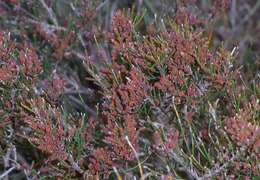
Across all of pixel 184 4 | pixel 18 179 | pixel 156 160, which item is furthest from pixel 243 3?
pixel 18 179

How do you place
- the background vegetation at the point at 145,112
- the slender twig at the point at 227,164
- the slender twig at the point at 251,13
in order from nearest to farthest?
the slender twig at the point at 227,164, the background vegetation at the point at 145,112, the slender twig at the point at 251,13

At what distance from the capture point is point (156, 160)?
104 inches

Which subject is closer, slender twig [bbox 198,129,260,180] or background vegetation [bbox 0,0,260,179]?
slender twig [bbox 198,129,260,180]

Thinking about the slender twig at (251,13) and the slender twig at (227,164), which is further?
the slender twig at (251,13)

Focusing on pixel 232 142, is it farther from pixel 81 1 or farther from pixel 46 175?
pixel 81 1

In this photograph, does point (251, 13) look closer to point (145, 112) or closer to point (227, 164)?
point (145, 112)

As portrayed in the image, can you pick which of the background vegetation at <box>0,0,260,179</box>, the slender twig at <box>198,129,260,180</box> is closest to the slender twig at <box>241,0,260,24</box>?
the background vegetation at <box>0,0,260,179</box>

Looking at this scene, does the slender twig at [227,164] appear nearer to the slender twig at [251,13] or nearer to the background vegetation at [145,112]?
the background vegetation at [145,112]

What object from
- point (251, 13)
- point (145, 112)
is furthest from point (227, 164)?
point (251, 13)

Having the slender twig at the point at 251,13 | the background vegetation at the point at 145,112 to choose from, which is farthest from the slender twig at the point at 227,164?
the slender twig at the point at 251,13

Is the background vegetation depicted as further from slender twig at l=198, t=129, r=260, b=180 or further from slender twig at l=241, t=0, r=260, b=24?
slender twig at l=241, t=0, r=260, b=24

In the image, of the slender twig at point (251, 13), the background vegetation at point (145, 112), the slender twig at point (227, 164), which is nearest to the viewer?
the slender twig at point (227, 164)

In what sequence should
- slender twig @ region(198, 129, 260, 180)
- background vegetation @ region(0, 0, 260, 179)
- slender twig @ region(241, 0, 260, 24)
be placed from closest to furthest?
1. slender twig @ region(198, 129, 260, 180)
2. background vegetation @ region(0, 0, 260, 179)
3. slender twig @ region(241, 0, 260, 24)

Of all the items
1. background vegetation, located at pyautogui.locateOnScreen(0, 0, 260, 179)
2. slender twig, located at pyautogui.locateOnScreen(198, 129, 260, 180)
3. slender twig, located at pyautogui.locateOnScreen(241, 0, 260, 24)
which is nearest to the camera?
slender twig, located at pyautogui.locateOnScreen(198, 129, 260, 180)
